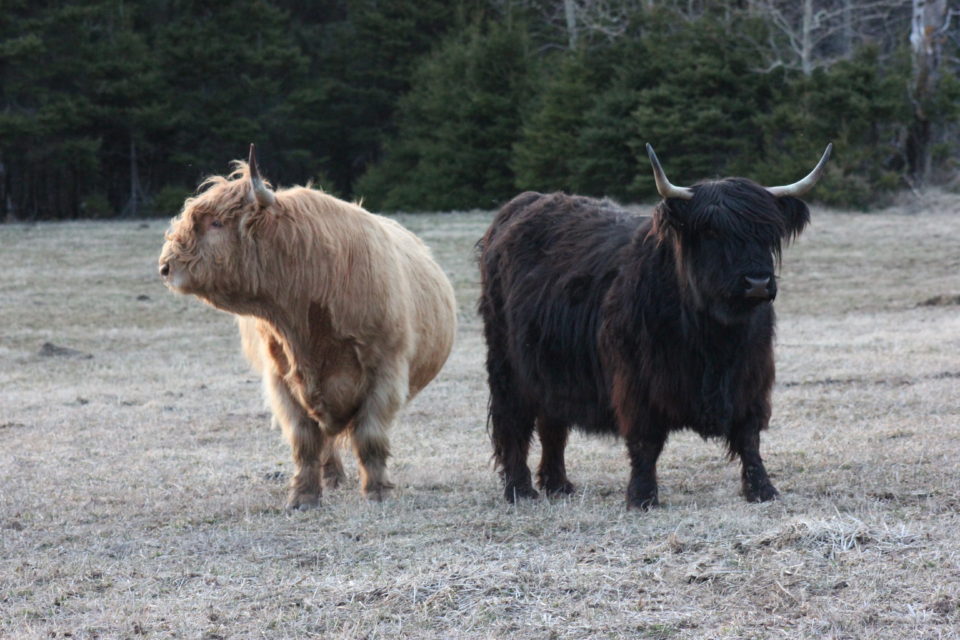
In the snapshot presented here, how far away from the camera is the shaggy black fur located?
17.7 ft

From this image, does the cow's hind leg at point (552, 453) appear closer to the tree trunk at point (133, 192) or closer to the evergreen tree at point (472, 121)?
the evergreen tree at point (472, 121)

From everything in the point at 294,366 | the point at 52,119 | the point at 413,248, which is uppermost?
the point at 52,119

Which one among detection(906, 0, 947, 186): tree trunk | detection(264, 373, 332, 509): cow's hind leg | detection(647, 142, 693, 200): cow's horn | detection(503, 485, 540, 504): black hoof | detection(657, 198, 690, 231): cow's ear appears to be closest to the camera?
detection(647, 142, 693, 200): cow's horn

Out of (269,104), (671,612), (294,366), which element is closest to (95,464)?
(294,366)

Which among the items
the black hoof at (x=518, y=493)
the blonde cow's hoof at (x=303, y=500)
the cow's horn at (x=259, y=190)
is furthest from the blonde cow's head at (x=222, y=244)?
the black hoof at (x=518, y=493)

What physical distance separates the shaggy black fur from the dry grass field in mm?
352

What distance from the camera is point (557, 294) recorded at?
6.07 m

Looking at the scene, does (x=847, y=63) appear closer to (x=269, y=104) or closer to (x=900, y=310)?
(x=900, y=310)

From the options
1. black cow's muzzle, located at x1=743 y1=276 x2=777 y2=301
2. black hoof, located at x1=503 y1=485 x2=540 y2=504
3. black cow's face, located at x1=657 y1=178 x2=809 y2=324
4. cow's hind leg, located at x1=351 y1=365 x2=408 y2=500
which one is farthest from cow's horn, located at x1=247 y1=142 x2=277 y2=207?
black cow's muzzle, located at x1=743 y1=276 x2=777 y2=301

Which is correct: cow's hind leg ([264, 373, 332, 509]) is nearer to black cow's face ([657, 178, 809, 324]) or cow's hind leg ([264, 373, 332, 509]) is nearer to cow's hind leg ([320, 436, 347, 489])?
cow's hind leg ([320, 436, 347, 489])

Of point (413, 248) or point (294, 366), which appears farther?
point (413, 248)

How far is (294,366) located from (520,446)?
1.25 m

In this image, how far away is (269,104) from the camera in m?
34.8

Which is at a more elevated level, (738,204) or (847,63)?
(847,63)
